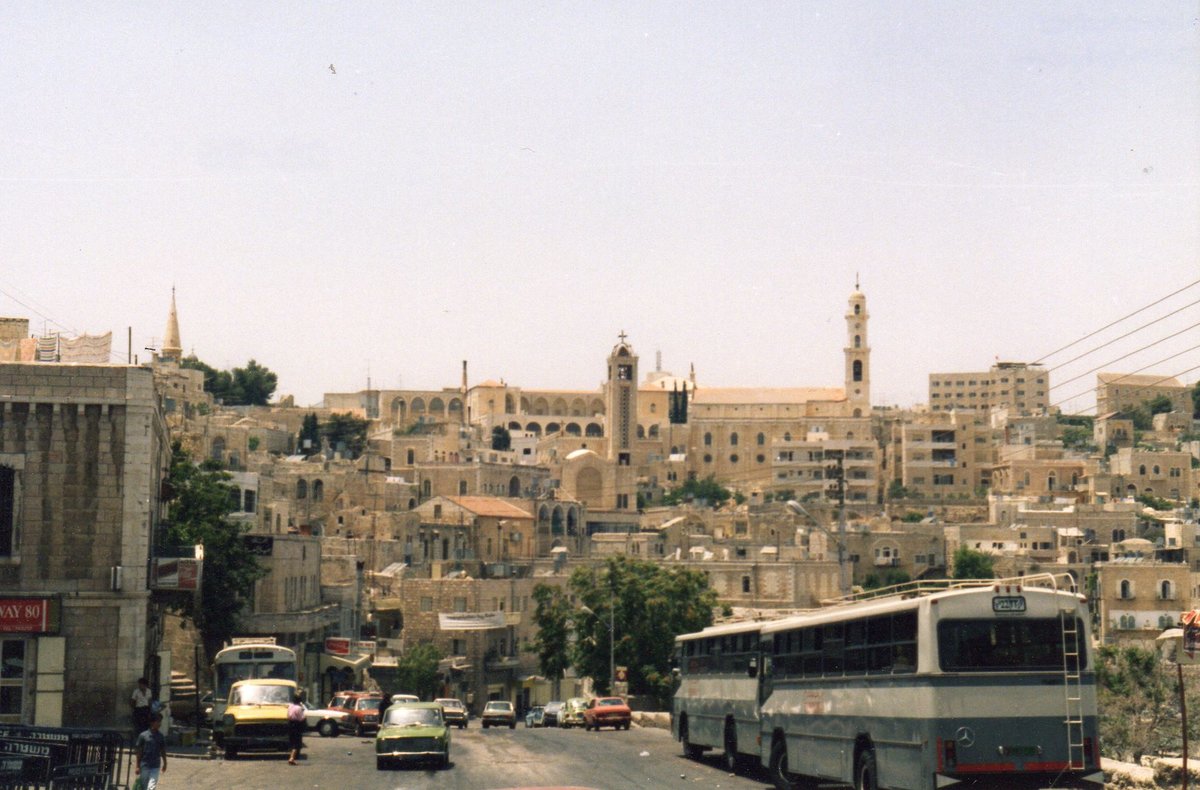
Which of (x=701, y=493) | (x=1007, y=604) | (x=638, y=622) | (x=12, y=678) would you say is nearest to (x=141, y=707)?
(x=12, y=678)

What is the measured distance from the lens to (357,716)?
4466cm

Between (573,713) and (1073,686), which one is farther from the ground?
(1073,686)

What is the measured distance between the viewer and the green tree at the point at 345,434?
171863 mm

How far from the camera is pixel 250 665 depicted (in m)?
39.2

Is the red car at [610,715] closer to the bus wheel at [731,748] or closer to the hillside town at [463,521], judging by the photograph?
the hillside town at [463,521]

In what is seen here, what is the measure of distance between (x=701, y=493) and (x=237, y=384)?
55.8 metres

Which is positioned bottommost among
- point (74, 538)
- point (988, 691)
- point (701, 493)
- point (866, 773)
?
point (866, 773)

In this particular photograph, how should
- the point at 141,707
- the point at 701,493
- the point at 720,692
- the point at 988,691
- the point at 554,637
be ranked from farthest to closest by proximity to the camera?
the point at 701,493
the point at 554,637
the point at 720,692
the point at 141,707
the point at 988,691

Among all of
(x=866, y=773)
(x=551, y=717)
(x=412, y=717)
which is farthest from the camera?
(x=551, y=717)

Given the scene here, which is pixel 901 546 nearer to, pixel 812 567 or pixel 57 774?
pixel 812 567

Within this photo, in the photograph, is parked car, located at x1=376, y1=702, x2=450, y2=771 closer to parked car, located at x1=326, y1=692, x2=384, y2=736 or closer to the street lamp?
parked car, located at x1=326, y1=692, x2=384, y2=736

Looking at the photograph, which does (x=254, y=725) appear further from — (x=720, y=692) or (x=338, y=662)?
(x=338, y=662)

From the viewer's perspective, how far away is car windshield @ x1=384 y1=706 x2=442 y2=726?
31.7 metres

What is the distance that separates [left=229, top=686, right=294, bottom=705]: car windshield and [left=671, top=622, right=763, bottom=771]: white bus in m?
8.17
